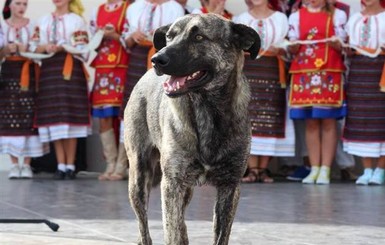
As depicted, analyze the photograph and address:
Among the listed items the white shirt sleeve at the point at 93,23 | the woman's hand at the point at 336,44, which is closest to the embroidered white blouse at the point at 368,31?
the woman's hand at the point at 336,44

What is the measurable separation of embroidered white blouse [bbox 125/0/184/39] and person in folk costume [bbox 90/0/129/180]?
0.19 meters

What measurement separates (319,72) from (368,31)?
0.55 m

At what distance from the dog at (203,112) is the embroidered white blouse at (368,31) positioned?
4447 millimetres

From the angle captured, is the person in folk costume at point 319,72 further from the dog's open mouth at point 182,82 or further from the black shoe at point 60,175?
the dog's open mouth at point 182,82

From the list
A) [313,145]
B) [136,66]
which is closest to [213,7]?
[136,66]

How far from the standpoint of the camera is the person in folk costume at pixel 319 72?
28.1 ft

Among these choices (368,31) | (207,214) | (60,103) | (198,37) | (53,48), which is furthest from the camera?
(60,103)

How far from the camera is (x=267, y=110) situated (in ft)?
29.5

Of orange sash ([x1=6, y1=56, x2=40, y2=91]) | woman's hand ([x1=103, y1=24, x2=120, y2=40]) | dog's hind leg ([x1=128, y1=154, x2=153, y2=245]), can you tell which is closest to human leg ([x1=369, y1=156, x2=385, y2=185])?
woman's hand ([x1=103, y1=24, x2=120, y2=40])

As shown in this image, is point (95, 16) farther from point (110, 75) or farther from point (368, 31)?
point (368, 31)

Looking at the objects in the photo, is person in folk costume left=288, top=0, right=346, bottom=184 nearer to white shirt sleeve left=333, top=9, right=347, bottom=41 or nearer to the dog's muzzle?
white shirt sleeve left=333, top=9, right=347, bottom=41

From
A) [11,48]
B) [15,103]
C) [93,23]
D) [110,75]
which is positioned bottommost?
[15,103]

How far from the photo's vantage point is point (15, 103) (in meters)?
9.57

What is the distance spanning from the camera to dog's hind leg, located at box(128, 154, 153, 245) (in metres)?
4.71
